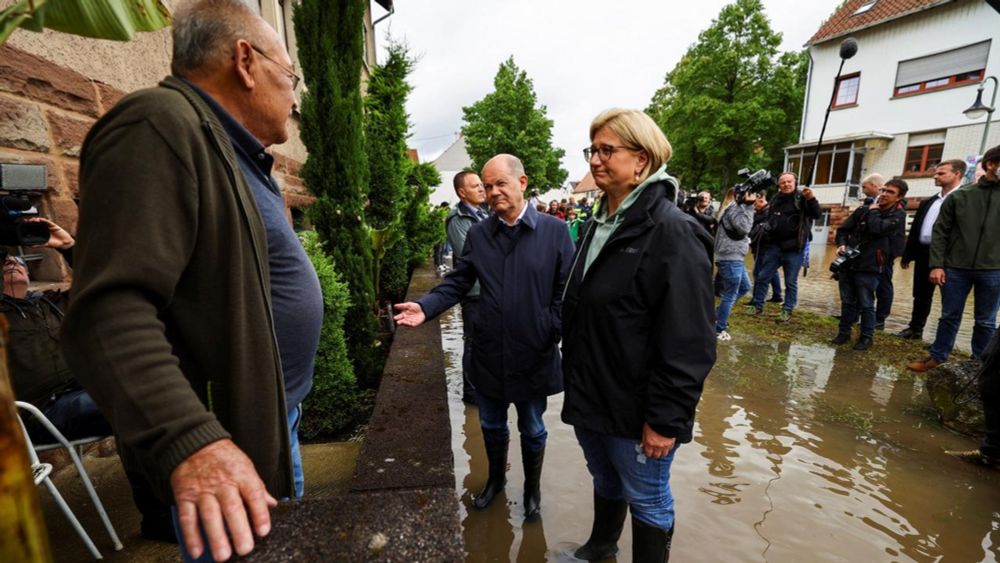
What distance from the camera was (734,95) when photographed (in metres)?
23.8

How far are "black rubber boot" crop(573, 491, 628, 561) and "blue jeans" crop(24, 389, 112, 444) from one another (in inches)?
94.6

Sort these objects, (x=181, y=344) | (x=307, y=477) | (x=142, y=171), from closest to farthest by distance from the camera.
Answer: (x=142, y=171)
(x=181, y=344)
(x=307, y=477)

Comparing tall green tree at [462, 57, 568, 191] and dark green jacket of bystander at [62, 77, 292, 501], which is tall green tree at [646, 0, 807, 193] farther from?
dark green jacket of bystander at [62, 77, 292, 501]

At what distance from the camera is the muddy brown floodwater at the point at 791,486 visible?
2.42 metres

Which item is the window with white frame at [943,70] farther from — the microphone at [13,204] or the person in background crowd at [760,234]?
the microphone at [13,204]

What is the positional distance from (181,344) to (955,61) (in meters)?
28.1

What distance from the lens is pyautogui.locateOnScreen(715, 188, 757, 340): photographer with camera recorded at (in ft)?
19.7

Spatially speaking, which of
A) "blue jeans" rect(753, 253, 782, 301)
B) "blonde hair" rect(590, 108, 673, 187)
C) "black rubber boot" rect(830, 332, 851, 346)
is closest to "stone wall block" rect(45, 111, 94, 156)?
"blonde hair" rect(590, 108, 673, 187)

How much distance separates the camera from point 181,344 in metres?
1.08

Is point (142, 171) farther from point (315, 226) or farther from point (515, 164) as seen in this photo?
point (315, 226)

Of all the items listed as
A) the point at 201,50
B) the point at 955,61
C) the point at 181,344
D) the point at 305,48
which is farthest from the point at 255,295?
the point at 955,61

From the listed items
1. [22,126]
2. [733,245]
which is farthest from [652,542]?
[733,245]

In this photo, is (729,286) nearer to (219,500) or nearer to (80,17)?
(219,500)

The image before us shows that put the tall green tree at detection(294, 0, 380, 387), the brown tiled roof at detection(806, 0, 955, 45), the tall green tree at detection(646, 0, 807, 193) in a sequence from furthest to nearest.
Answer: the tall green tree at detection(646, 0, 807, 193), the brown tiled roof at detection(806, 0, 955, 45), the tall green tree at detection(294, 0, 380, 387)
